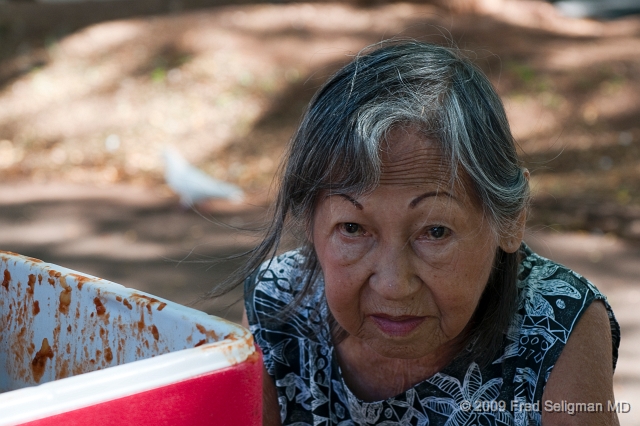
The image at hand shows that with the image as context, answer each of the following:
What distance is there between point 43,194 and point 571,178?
14.1 ft

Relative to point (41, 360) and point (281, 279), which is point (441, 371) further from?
point (41, 360)

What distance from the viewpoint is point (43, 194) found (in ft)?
20.9

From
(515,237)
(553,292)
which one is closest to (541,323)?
(553,292)

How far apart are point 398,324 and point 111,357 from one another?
1.70 feet

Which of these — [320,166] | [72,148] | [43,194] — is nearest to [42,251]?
[43,194]

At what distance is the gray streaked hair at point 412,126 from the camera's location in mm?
1350

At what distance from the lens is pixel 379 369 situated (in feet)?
5.41

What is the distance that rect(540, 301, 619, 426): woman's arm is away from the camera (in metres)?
1.39

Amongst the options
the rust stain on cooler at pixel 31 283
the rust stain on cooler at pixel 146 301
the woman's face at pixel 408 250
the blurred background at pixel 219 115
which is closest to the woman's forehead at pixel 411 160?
the woman's face at pixel 408 250

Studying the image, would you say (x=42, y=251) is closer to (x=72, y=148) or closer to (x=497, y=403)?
(x=72, y=148)

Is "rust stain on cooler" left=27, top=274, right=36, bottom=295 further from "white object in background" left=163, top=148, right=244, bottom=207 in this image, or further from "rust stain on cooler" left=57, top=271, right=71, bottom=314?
"white object in background" left=163, top=148, right=244, bottom=207

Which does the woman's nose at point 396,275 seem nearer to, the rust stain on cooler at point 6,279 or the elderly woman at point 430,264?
the elderly woman at point 430,264

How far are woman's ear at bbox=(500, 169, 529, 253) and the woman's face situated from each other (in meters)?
0.07

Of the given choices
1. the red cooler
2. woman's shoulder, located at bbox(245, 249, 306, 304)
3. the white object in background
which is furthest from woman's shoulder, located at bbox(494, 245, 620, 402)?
the white object in background
